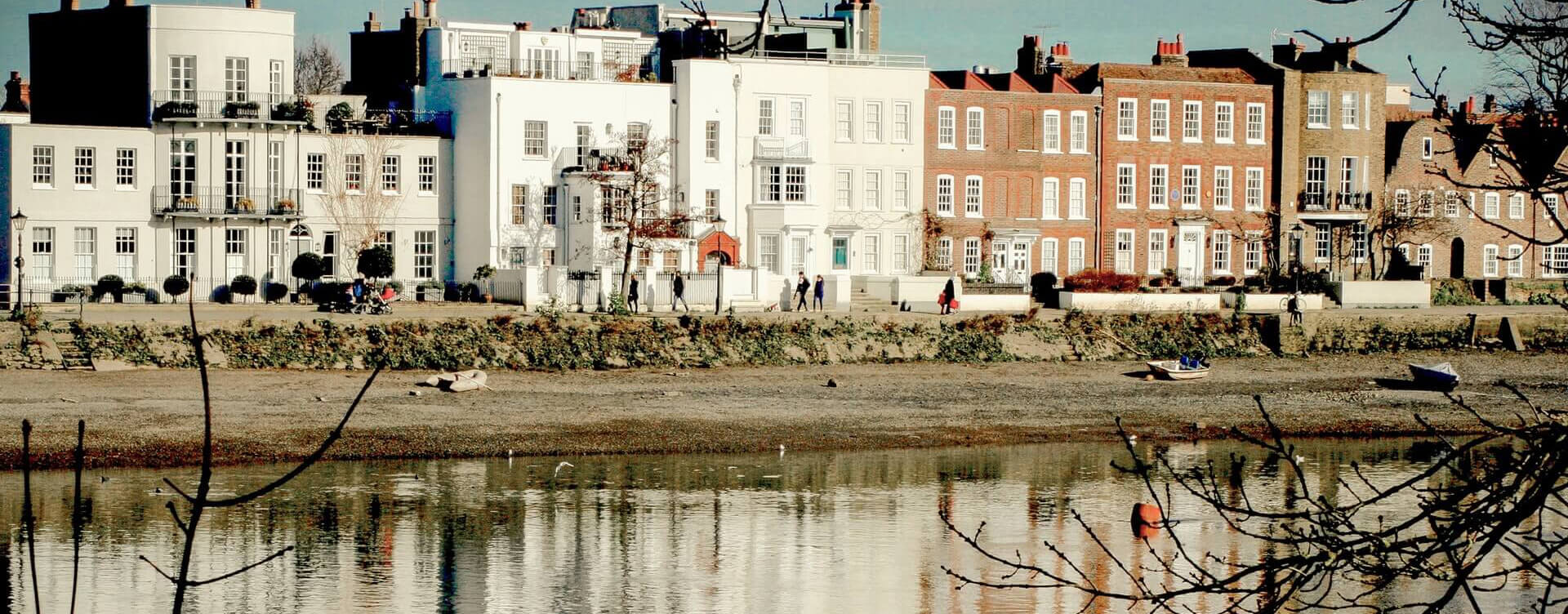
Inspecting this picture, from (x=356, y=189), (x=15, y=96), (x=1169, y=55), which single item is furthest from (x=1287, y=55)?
(x=15, y=96)

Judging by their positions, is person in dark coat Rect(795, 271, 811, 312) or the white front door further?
the white front door

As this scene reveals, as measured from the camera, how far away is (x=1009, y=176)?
2491 inches

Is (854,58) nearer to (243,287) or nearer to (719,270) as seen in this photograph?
(719,270)

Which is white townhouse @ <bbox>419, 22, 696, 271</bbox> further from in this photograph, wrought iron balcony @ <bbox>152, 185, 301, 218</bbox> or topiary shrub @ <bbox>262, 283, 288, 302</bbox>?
topiary shrub @ <bbox>262, 283, 288, 302</bbox>

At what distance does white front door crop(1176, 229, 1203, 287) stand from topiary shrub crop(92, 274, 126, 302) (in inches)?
1370

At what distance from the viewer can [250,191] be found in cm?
5216

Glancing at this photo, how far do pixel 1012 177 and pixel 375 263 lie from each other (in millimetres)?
22327

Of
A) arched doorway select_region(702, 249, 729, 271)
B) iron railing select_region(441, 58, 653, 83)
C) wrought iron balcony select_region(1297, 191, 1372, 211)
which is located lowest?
arched doorway select_region(702, 249, 729, 271)

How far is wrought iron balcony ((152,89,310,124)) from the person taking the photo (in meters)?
50.9

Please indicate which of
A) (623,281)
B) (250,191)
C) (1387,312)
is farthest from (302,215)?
(1387,312)

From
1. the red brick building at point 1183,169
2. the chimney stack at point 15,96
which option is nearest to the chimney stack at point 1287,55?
the red brick building at point 1183,169

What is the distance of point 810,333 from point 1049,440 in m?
11.4

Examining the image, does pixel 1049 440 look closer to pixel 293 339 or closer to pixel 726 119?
pixel 293 339

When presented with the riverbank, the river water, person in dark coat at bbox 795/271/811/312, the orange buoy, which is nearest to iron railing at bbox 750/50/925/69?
→ person in dark coat at bbox 795/271/811/312
